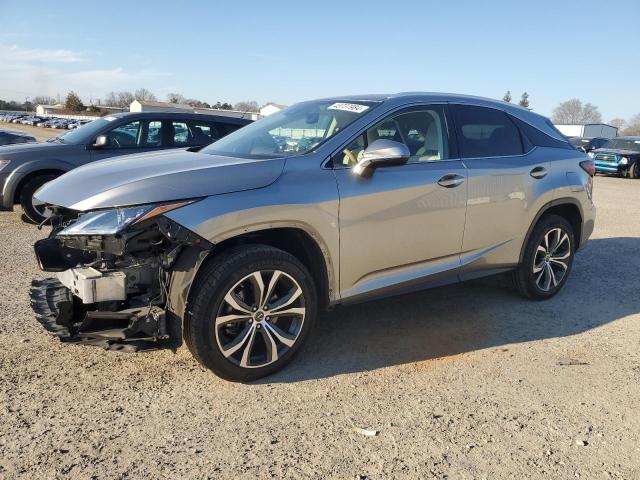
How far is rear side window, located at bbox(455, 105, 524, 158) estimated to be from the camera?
4.31m

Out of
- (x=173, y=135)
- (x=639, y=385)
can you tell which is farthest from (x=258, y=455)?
(x=173, y=135)

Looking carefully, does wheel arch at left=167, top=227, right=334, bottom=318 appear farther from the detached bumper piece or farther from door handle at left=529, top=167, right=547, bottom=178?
door handle at left=529, top=167, right=547, bottom=178

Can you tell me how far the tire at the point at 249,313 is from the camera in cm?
305

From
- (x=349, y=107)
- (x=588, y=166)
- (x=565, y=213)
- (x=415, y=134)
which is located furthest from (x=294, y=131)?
(x=588, y=166)

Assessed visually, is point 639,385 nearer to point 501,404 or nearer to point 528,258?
point 501,404

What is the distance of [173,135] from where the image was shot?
332 inches

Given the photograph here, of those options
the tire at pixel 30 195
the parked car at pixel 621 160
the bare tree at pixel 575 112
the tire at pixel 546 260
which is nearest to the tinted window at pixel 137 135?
the tire at pixel 30 195

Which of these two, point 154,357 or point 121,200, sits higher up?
point 121,200

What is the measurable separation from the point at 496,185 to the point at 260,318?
2.31 metres

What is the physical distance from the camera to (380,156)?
3391mm

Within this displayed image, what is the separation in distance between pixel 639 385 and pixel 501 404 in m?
1.09

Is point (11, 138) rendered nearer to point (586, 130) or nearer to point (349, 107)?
point (349, 107)

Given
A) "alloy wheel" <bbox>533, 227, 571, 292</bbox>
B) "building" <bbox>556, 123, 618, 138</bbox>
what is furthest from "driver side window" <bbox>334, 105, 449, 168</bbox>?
"building" <bbox>556, 123, 618, 138</bbox>

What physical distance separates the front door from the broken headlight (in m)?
1.12
